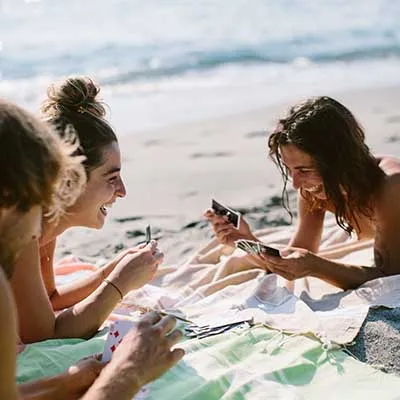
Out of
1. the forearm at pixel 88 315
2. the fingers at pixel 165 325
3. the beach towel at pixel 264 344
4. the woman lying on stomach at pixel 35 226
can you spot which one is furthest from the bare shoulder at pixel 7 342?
the forearm at pixel 88 315

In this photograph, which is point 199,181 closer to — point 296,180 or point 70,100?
point 296,180

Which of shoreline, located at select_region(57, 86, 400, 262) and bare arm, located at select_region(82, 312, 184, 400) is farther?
shoreline, located at select_region(57, 86, 400, 262)

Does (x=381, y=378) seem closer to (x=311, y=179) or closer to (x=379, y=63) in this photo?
(x=311, y=179)

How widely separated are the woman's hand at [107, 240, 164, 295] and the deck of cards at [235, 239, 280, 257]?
64 cm

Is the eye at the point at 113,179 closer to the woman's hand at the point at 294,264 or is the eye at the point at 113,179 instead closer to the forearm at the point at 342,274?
the woman's hand at the point at 294,264

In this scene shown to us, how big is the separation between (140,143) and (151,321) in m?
6.51

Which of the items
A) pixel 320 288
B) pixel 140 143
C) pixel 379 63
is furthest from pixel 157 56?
pixel 320 288

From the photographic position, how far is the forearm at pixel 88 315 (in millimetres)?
3613

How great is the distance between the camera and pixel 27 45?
16.5 meters

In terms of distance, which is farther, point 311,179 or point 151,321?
point 311,179

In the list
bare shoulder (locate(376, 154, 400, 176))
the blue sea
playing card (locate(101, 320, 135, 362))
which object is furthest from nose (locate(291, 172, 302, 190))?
the blue sea

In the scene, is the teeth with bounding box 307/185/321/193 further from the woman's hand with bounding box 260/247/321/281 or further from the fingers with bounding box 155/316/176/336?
the fingers with bounding box 155/316/176/336

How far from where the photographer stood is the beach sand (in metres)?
5.93

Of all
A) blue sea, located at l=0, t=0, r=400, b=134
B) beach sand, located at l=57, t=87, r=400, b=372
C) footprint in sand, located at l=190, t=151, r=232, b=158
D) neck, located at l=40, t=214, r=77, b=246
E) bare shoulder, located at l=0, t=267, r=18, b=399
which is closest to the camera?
bare shoulder, located at l=0, t=267, r=18, b=399
